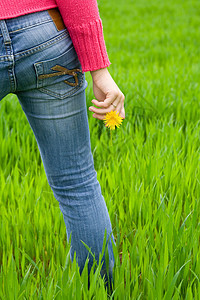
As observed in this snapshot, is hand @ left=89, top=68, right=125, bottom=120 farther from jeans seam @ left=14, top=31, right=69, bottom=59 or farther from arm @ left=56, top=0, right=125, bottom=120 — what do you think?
jeans seam @ left=14, top=31, right=69, bottom=59

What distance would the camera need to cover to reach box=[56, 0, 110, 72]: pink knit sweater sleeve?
93 centimetres

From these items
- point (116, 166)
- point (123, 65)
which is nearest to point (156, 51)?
point (123, 65)

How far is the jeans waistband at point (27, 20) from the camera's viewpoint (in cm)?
88

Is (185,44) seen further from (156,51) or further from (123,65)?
(123,65)

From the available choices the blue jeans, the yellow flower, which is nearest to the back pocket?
the blue jeans

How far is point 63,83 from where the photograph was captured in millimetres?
976

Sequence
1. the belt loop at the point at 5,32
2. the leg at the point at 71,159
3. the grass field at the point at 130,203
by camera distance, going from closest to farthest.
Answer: the belt loop at the point at 5,32 < the leg at the point at 71,159 < the grass field at the point at 130,203

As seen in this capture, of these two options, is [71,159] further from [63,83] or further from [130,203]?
[130,203]

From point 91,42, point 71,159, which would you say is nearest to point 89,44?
point 91,42

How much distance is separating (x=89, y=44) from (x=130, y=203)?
2.77 feet

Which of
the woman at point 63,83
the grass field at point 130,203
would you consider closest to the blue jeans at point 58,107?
the woman at point 63,83

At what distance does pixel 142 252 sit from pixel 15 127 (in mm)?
1512

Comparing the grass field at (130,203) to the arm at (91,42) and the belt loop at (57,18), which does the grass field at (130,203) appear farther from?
the belt loop at (57,18)

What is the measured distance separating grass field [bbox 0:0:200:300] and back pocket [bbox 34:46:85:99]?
46cm
